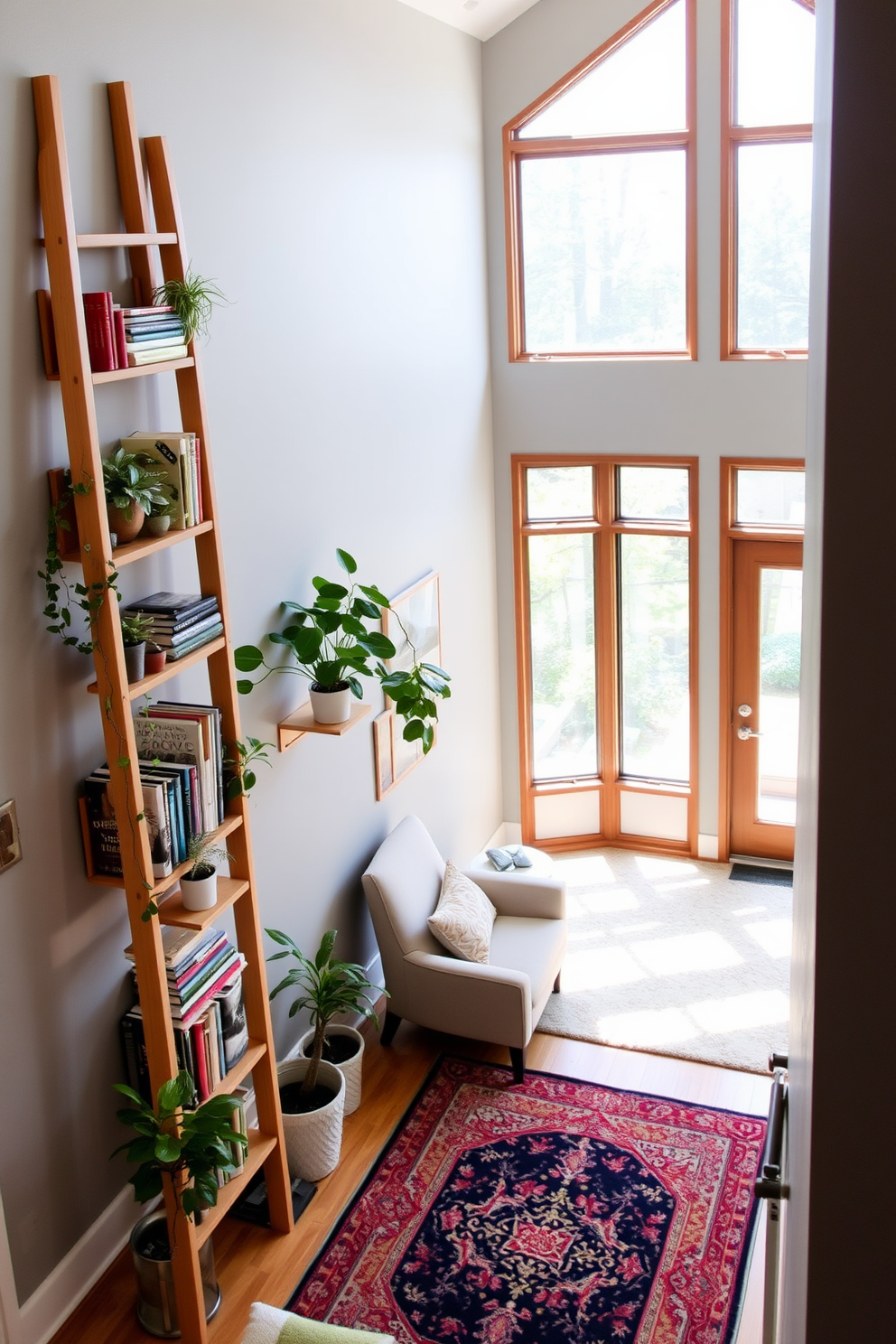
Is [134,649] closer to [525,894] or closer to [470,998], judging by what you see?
[470,998]

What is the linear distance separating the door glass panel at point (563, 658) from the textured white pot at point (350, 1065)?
281 centimetres

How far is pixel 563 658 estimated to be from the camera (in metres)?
7.28

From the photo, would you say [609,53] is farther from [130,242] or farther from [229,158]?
[130,242]

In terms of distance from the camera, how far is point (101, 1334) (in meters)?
3.75

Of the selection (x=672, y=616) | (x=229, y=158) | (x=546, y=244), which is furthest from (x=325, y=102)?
(x=672, y=616)

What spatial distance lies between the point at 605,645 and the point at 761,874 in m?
1.58

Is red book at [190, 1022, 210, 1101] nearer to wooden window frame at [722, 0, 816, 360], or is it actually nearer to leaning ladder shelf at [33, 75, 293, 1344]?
leaning ladder shelf at [33, 75, 293, 1344]

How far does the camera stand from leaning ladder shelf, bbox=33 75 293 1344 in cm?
303

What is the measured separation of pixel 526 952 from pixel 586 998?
522 millimetres

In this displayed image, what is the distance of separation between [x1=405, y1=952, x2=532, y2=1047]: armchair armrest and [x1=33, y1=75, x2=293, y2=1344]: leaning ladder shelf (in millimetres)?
1083

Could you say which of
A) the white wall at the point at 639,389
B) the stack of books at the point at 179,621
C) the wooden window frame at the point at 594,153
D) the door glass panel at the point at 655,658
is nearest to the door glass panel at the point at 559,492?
the white wall at the point at 639,389

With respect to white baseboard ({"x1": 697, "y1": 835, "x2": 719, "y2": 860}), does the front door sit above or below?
above

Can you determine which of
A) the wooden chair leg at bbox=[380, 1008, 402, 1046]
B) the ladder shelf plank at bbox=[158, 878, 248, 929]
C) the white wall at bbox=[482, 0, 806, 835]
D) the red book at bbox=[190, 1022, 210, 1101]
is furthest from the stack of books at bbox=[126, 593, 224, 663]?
the white wall at bbox=[482, 0, 806, 835]

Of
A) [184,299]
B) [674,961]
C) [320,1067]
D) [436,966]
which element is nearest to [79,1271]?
[320,1067]
